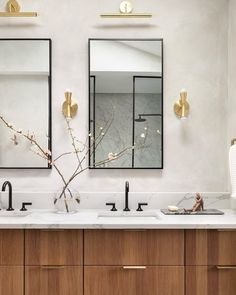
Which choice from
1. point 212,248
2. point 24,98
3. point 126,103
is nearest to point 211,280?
point 212,248

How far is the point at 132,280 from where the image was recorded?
2.05 m

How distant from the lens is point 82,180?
2658mm

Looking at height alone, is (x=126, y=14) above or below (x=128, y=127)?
above

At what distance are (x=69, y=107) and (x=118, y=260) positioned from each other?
1.20 m

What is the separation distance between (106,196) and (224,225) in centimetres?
94

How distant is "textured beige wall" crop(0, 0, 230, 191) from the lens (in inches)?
105

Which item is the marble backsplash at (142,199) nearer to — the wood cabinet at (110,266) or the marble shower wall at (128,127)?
the marble shower wall at (128,127)

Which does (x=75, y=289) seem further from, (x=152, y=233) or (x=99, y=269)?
(x=152, y=233)

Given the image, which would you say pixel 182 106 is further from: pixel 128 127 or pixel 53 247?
pixel 53 247

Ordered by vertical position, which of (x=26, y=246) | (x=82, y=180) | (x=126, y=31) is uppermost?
(x=126, y=31)

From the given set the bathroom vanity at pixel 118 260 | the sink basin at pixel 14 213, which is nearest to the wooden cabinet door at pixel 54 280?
the bathroom vanity at pixel 118 260

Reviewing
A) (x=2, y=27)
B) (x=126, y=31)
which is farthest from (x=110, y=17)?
(x=2, y=27)

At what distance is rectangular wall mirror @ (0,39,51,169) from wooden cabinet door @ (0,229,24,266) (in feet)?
2.28

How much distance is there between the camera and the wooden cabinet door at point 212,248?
2.04m
